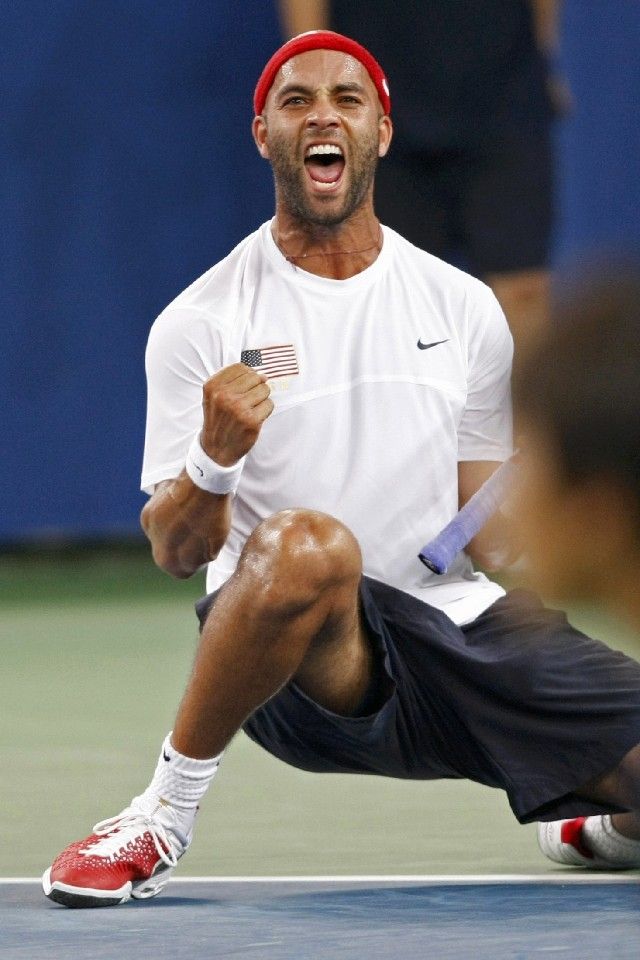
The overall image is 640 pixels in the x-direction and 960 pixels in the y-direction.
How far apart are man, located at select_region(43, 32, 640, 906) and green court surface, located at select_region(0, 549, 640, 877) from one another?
24cm

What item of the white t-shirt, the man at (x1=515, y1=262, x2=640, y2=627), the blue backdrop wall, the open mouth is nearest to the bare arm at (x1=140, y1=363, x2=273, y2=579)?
the white t-shirt

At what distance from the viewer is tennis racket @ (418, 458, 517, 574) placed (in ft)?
12.0

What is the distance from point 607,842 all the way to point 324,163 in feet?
4.40

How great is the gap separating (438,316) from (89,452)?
362 centimetres

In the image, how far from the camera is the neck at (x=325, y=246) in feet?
Result: 12.9

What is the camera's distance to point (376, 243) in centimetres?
398

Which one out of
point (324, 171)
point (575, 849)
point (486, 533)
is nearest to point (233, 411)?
point (486, 533)

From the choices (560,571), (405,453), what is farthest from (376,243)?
(560,571)

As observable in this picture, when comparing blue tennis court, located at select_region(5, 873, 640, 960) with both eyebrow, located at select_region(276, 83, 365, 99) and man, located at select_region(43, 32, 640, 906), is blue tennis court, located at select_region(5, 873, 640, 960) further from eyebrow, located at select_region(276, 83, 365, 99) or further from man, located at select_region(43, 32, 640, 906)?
eyebrow, located at select_region(276, 83, 365, 99)

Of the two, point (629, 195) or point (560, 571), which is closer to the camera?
point (560, 571)

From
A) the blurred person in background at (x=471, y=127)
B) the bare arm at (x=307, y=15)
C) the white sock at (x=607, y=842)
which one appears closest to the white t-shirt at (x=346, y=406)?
the white sock at (x=607, y=842)

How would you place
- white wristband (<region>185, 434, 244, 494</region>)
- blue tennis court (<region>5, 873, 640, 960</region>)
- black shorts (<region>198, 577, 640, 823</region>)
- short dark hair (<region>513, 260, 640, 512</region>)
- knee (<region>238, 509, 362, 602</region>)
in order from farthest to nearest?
black shorts (<region>198, 577, 640, 823</region>)
white wristband (<region>185, 434, 244, 494</region>)
knee (<region>238, 509, 362, 602</region>)
blue tennis court (<region>5, 873, 640, 960</region>)
short dark hair (<region>513, 260, 640, 512</region>)

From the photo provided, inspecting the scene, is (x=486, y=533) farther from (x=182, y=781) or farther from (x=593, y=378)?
(x=593, y=378)

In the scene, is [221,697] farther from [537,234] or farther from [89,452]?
[89,452]
